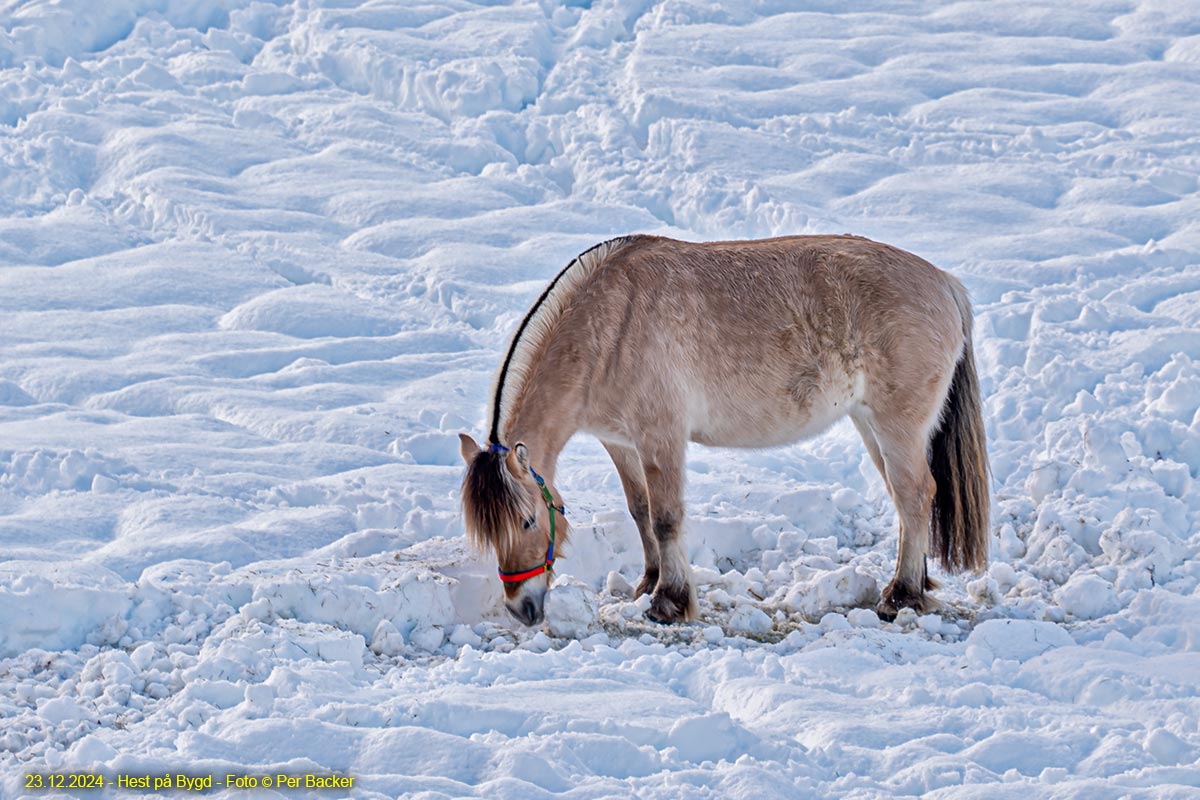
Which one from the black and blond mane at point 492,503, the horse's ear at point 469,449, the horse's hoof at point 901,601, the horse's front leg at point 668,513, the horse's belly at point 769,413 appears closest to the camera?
the black and blond mane at point 492,503

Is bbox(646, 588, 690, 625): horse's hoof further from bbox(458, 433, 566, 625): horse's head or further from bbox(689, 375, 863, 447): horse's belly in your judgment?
bbox(689, 375, 863, 447): horse's belly

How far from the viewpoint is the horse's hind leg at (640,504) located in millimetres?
6344

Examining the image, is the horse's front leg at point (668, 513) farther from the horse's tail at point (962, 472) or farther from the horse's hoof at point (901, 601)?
the horse's tail at point (962, 472)

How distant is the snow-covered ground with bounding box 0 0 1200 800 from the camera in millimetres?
4270

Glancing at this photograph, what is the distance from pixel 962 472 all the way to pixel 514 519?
2444mm

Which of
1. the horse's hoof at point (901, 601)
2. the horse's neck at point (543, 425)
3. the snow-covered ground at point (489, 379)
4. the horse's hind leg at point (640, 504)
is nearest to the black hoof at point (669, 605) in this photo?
the snow-covered ground at point (489, 379)

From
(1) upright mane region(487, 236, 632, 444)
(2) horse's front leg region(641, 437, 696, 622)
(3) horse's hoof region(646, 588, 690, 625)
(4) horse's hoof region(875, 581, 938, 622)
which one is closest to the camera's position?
(1) upright mane region(487, 236, 632, 444)

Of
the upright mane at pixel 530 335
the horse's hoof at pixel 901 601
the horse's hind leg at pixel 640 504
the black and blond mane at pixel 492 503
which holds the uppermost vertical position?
the upright mane at pixel 530 335

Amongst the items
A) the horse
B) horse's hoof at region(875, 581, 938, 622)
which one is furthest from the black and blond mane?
horse's hoof at region(875, 581, 938, 622)

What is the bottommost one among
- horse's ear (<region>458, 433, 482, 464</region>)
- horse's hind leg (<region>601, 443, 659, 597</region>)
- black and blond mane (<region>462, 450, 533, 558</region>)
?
horse's hind leg (<region>601, 443, 659, 597</region>)

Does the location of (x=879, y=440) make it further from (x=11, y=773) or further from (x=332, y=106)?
(x=332, y=106)

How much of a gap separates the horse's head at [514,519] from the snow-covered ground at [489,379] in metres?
0.21

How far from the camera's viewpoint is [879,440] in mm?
6289

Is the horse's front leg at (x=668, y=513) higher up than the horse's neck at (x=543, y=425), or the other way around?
the horse's neck at (x=543, y=425)
